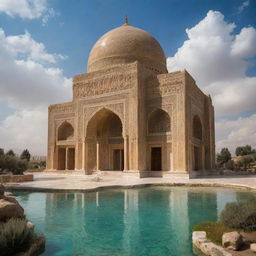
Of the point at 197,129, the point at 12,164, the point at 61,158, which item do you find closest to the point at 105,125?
the point at 61,158

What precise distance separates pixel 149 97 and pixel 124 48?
4.60m

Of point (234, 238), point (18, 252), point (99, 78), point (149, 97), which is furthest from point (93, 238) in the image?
point (99, 78)

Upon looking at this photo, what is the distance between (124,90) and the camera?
643 inches

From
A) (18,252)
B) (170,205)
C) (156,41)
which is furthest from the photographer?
(156,41)

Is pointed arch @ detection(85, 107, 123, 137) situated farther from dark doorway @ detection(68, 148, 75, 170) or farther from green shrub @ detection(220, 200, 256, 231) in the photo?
green shrub @ detection(220, 200, 256, 231)

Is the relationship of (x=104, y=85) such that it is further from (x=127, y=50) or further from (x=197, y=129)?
(x=197, y=129)

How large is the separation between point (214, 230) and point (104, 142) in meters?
15.3

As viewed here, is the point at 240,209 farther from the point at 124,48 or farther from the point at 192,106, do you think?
the point at 124,48

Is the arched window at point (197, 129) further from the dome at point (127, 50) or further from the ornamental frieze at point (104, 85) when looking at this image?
the ornamental frieze at point (104, 85)

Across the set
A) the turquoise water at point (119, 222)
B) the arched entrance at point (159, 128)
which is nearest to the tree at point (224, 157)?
the arched entrance at point (159, 128)

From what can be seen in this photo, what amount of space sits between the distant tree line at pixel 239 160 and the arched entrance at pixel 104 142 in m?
12.0

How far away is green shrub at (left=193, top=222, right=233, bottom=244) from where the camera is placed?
3.56 metres

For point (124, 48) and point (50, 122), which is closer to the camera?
point (124, 48)

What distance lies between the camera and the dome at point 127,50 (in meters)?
18.7
